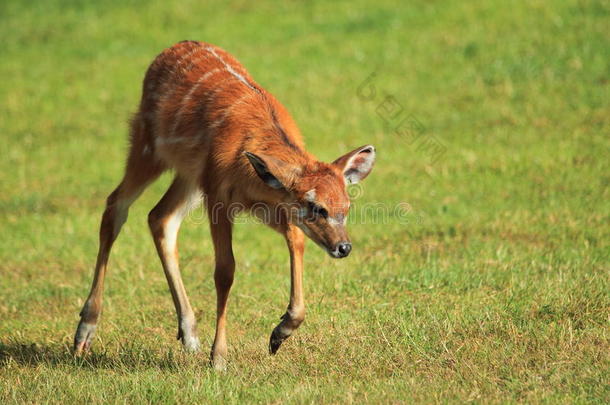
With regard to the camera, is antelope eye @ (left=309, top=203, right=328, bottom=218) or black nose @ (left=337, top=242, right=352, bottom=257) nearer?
black nose @ (left=337, top=242, right=352, bottom=257)

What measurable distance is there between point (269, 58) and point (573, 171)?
6.91 metres

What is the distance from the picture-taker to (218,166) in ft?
23.5

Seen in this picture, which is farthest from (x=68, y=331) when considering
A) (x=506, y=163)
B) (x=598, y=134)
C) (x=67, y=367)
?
(x=598, y=134)

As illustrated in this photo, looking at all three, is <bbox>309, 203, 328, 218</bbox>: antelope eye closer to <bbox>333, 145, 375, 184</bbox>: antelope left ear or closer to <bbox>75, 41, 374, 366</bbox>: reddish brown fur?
<bbox>75, 41, 374, 366</bbox>: reddish brown fur

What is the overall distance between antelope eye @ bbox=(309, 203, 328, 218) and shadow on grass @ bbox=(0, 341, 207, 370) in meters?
1.35

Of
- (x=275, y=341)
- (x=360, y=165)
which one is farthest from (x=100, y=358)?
(x=360, y=165)

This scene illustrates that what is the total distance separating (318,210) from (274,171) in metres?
0.41

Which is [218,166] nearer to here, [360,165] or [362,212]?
[360,165]

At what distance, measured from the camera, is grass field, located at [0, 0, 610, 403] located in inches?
240

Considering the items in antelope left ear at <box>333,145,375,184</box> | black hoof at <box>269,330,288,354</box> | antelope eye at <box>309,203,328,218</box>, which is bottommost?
black hoof at <box>269,330,288,354</box>

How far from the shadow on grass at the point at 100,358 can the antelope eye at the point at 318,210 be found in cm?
135

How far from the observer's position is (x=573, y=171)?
11336mm

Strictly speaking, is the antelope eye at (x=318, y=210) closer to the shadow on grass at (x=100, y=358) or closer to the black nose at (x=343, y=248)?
the black nose at (x=343, y=248)

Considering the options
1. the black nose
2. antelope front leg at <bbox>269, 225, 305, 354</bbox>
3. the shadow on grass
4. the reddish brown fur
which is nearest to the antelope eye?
the reddish brown fur
